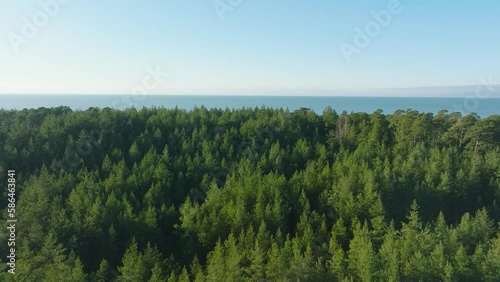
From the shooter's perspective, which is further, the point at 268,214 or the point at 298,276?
the point at 268,214

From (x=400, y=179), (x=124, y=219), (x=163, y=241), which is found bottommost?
(x=163, y=241)

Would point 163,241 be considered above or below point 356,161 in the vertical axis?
below

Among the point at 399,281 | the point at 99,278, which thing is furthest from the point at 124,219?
the point at 399,281

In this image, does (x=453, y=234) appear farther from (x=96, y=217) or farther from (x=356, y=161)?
(x=96, y=217)

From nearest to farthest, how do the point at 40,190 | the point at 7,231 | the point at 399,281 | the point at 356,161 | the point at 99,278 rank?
the point at 399,281
the point at 99,278
the point at 7,231
the point at 40,190
the point at 356,161

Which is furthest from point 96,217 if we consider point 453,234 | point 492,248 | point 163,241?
point 492,248

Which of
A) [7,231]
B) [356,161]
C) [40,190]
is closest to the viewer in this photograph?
[7,231]

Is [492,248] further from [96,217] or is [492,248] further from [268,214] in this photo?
[96,217]
